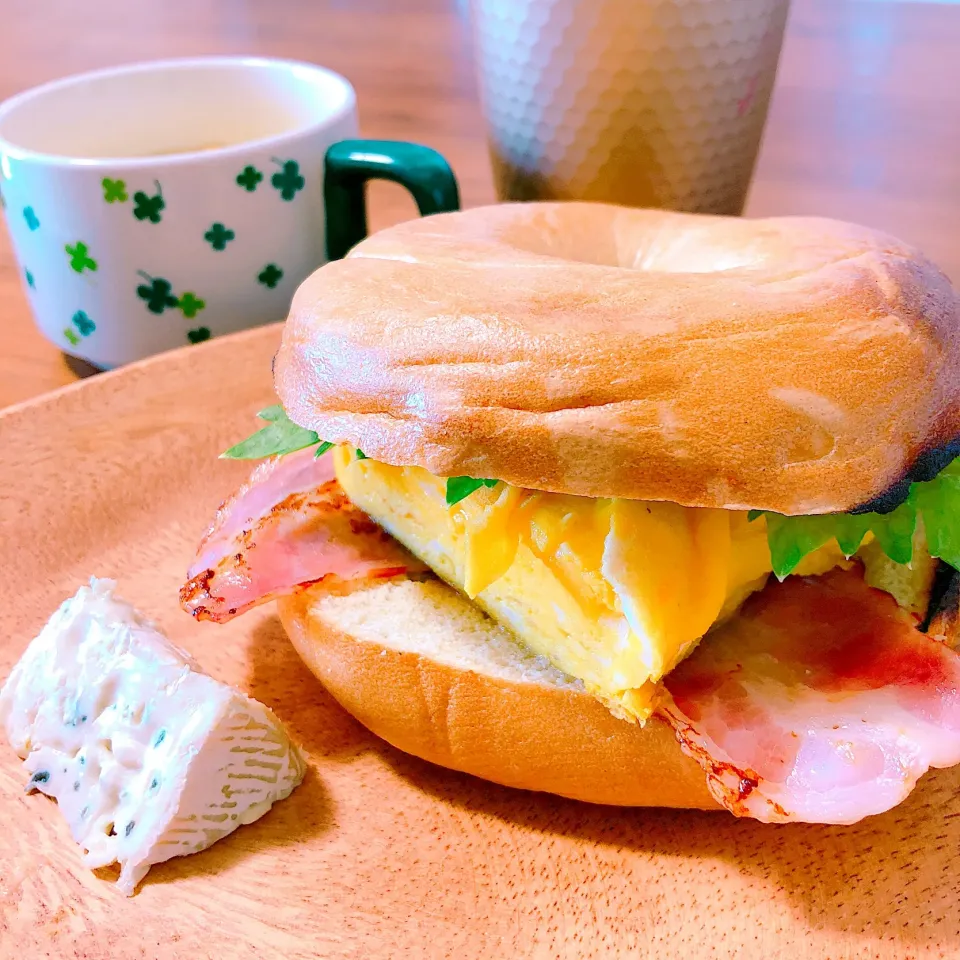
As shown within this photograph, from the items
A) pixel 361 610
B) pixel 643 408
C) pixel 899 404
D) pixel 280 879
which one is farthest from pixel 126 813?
pixel 899 404

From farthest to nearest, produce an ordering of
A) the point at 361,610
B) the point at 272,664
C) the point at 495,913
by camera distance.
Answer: the point at 272,664, the point at 361,610, the point at 495,913

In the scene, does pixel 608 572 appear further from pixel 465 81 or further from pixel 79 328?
pixel 465 81

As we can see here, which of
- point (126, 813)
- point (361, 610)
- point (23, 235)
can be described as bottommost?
point (126, 813)

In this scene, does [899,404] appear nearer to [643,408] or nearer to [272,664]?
[643,408]

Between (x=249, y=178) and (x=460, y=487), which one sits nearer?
(x=460, y=487)

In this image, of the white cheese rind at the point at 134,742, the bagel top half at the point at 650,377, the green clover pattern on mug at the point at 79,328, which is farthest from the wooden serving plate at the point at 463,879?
the green clover pattern on mug at the point at 79,328

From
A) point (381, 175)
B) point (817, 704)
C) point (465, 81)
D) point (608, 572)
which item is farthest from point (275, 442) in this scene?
point (465, 81)

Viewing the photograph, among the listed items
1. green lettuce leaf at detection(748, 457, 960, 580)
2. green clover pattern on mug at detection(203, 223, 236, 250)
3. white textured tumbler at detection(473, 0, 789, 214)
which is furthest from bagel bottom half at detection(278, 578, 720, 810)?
white textured tumbler at detection(473, 0, 789, 214)
